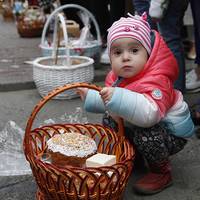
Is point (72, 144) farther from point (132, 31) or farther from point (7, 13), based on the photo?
point (7, 13)

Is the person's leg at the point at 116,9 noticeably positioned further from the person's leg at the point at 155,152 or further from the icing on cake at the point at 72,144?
the icing on cake at the point at 72,144

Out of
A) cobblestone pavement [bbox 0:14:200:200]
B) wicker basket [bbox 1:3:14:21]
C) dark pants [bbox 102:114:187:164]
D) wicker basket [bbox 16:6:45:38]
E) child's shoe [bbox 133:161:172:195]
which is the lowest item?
wicker basket [bbox 1:3:14:21]

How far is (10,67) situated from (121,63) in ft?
8.98

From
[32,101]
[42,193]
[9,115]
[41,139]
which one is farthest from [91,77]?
[42,193]

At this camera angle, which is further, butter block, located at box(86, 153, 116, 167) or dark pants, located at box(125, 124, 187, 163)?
dark pants, located at box(125, 124, 187, 163)

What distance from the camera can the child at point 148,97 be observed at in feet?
7.24

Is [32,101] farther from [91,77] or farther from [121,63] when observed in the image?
[121,63]

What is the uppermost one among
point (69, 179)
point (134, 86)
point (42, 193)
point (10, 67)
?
point (134, 86)

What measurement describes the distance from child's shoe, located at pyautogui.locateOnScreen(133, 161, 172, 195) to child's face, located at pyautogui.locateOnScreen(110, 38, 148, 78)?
0.46m

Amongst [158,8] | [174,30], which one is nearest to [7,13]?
[174,30]

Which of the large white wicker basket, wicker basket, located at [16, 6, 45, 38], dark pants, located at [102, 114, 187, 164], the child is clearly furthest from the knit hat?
wicker basket, located at [16, 6, 45, 38]

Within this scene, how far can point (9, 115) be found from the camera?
11.7 ft

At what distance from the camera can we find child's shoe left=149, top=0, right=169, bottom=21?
118 inches

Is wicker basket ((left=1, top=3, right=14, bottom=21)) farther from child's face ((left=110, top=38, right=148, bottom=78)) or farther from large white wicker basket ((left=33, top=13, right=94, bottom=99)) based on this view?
child's face ((left=110, top=38, right=148, bottom=78))
